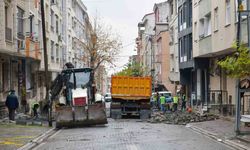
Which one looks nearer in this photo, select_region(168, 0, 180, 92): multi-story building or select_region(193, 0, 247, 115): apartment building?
select_region(193, 0, 247, 115): apartment building

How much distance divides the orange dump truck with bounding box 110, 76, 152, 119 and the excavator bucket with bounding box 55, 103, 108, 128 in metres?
9.19

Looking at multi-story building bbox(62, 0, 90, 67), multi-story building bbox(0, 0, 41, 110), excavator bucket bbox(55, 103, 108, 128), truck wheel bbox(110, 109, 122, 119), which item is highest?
multi-story building bbox(62, 0, 90, 67)

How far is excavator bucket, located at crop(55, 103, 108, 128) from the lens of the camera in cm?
2791

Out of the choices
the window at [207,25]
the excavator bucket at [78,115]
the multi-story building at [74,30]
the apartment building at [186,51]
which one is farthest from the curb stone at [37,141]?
the multi-story building at [74,30]

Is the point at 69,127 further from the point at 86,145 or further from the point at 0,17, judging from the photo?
the point at 86,145

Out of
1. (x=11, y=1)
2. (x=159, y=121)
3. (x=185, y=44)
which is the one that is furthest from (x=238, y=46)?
(x=185, y=44)

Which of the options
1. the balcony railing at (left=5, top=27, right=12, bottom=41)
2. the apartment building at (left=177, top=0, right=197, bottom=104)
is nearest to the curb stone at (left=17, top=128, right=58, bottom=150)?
the balcony railing at (left=5, top=27, right=12, bottom=41)

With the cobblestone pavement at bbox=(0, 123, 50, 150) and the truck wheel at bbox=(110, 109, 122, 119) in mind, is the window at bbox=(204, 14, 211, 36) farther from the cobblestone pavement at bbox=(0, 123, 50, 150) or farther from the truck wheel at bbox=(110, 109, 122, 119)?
the cobblestone pavement at bbox=(0, 123, 50, 150)

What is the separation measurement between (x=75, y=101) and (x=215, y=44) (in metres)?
9.23

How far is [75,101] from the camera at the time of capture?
30281 mm

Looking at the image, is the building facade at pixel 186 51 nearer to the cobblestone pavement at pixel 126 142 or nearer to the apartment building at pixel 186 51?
the apartment building at pixel 186 51

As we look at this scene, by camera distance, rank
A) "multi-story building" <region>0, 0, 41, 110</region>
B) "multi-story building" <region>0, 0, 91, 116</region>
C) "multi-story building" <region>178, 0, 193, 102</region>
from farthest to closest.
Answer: "multi-story building" <region>178, 0, 193, 102</region>, "multi-story building" <region>0, 0, 91, 116</region>, "multi-story building" <region>0, 0, 41, 110</region>

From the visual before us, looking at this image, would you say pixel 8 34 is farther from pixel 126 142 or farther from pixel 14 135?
pixel 126 142

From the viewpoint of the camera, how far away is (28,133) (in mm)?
23641
